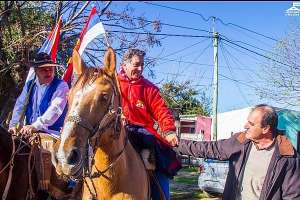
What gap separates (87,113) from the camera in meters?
4.10

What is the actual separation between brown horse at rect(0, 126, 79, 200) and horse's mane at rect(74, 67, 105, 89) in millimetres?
1690

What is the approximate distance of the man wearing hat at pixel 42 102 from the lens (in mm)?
6133

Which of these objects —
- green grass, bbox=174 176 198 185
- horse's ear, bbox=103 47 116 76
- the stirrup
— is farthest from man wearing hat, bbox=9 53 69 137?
green grass, bbox=174 176 198 185

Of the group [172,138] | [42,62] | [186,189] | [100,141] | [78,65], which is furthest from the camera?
[186,189]

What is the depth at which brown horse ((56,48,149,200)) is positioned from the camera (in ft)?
12.9

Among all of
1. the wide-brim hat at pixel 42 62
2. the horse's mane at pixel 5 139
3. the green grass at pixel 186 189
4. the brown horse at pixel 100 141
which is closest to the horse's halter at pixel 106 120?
the brown horse at pixel 100 141

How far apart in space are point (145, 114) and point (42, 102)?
1.63 metres

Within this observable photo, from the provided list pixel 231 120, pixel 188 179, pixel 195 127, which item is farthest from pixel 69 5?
pixel 195 127

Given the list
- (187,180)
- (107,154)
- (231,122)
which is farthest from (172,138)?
(231,122)

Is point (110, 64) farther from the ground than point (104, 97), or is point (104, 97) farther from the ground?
point (110, 64)

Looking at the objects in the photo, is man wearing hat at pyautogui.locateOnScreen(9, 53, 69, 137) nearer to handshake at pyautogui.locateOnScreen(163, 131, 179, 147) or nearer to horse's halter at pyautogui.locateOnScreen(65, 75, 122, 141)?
handshake at pyautogui.locateOnScreen(163, 131, 179, 147)

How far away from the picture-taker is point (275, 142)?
189 inches

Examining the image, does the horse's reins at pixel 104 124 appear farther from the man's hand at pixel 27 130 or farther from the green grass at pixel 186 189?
the green grass at pixel 186 189

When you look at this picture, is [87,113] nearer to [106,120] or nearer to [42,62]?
[106,120]
